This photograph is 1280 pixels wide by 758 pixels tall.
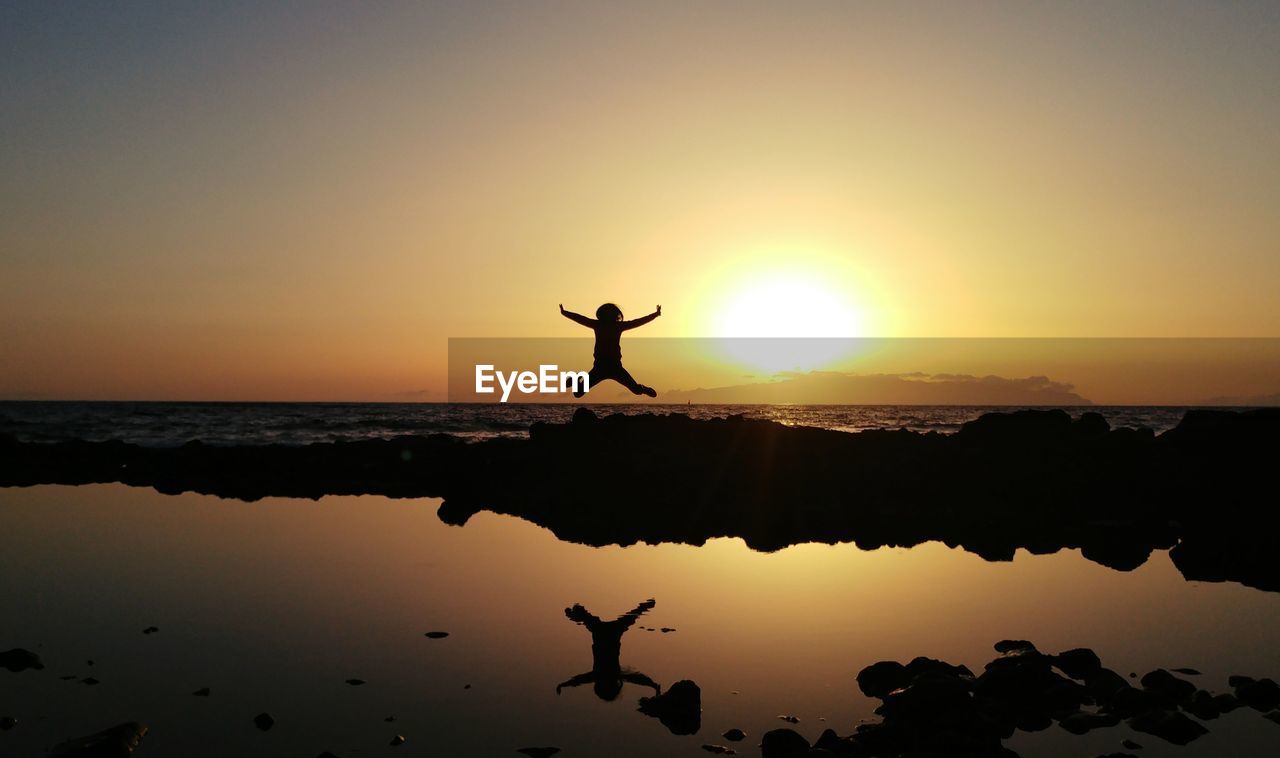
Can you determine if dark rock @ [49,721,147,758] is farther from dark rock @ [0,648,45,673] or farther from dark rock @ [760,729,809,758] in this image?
dark rock @ [760,729,809,758]

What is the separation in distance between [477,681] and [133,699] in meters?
3.33

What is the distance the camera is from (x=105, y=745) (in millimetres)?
7016

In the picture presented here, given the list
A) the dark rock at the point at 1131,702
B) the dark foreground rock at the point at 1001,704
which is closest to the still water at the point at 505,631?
the dark foreground rock at the point at 1001,704

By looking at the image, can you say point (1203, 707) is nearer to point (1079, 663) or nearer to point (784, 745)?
point (1079, 663)

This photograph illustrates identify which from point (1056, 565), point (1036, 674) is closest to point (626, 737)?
point (1036, 674)

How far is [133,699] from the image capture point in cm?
833

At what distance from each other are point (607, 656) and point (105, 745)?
488cm

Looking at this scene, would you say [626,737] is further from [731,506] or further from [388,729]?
[731,506]

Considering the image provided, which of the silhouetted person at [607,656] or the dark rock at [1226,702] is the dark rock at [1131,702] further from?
the silhouetted person at [607,656]

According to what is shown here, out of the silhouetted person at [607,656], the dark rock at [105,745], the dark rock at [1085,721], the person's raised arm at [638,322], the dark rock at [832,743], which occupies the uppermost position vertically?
the person's raised arm at [638,322]

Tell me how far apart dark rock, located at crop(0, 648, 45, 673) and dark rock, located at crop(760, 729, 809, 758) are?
25.4ft

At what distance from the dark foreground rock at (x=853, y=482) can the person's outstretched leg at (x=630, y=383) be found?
10.1 feet

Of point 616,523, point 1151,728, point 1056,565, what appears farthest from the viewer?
point 616,523

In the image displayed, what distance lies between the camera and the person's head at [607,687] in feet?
28.2
